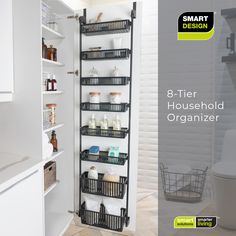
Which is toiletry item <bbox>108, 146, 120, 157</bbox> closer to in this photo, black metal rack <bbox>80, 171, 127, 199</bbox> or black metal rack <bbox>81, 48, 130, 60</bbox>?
black metal rack <bbox>80, 171, 127, 199</bbox>

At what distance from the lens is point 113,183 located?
1960 mm

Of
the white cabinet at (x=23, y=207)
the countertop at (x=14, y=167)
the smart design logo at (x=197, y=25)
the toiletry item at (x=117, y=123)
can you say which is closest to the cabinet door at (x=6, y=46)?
the countertop at (x=14, y=167)

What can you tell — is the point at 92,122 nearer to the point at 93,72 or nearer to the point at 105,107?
the point at 105,107

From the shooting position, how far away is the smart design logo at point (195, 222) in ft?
6.92

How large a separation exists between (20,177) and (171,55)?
1978 mm

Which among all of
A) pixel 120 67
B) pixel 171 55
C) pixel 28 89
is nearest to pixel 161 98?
pixel 171 55

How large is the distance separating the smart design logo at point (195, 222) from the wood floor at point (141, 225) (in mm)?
241

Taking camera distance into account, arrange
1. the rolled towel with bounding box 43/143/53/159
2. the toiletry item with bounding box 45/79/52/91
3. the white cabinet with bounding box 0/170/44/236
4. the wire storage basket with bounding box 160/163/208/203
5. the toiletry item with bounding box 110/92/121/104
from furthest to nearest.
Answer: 1. the wire storage basket with bounding box 160/163/208/203
2. the toiletry item with bounding box 110/92/121/104
3. the toiletry item with bounding box 45/79/52/91
4. the rolled towel with bounding box 43/143/53/159
5. the white cabinet with bounding box 0/170/44/236

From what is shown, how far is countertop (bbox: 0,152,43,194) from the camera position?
3.91ft

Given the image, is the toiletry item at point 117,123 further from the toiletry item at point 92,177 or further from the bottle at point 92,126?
the toiletry item at point 92,177

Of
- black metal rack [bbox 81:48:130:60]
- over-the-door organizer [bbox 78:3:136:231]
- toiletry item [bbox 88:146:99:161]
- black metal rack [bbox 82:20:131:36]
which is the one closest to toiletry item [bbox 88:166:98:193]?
over-the-door organizer [bbox 78:3:136:231]

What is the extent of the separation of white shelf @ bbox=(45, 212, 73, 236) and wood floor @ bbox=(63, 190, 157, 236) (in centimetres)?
5

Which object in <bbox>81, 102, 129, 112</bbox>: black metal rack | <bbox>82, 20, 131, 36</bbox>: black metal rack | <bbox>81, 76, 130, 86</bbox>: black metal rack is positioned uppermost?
<bbox>82, 20, 131, 36</bbox>: black metal rack

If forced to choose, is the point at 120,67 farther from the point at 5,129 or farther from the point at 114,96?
the point at 5,129
